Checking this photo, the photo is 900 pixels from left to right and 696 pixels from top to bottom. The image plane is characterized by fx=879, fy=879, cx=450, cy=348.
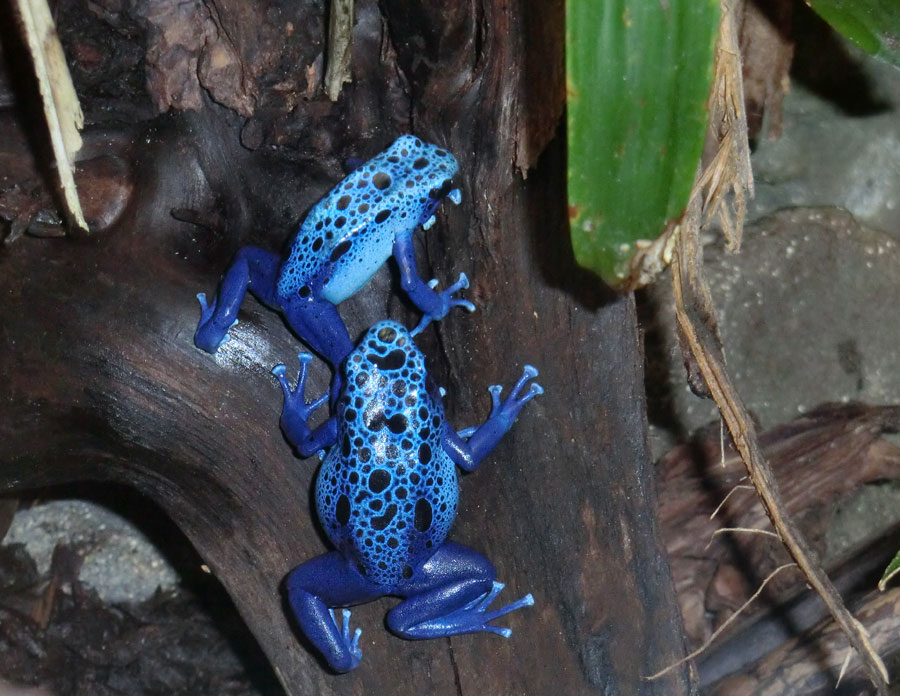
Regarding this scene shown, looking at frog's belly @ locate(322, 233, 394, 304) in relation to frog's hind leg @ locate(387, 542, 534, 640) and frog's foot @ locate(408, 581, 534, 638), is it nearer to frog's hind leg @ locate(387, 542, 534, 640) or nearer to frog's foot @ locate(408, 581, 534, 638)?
frog's hind leg @ locate(387, 542, 534, 640)

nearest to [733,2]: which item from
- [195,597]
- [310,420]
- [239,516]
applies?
[310,420]

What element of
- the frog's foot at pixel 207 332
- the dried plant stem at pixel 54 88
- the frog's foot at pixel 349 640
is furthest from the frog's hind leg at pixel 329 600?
the dried plant stem at pixel 54 88

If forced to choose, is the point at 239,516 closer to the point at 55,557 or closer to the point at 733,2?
the point at 55,557

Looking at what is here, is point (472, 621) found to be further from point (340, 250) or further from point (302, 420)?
point (340, 250)

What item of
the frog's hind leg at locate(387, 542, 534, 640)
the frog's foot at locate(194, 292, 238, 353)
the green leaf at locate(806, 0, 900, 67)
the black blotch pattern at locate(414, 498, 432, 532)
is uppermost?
the green leaf at locate(806, 0, 900, 67)

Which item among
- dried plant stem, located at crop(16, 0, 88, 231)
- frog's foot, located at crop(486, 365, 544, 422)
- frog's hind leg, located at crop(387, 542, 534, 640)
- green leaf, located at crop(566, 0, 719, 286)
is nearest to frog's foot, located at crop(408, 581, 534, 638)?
frog's hind leg, located at crop(387, 542, 534, 640)

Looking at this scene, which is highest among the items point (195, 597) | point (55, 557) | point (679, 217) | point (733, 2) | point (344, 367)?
point (733, 2)
